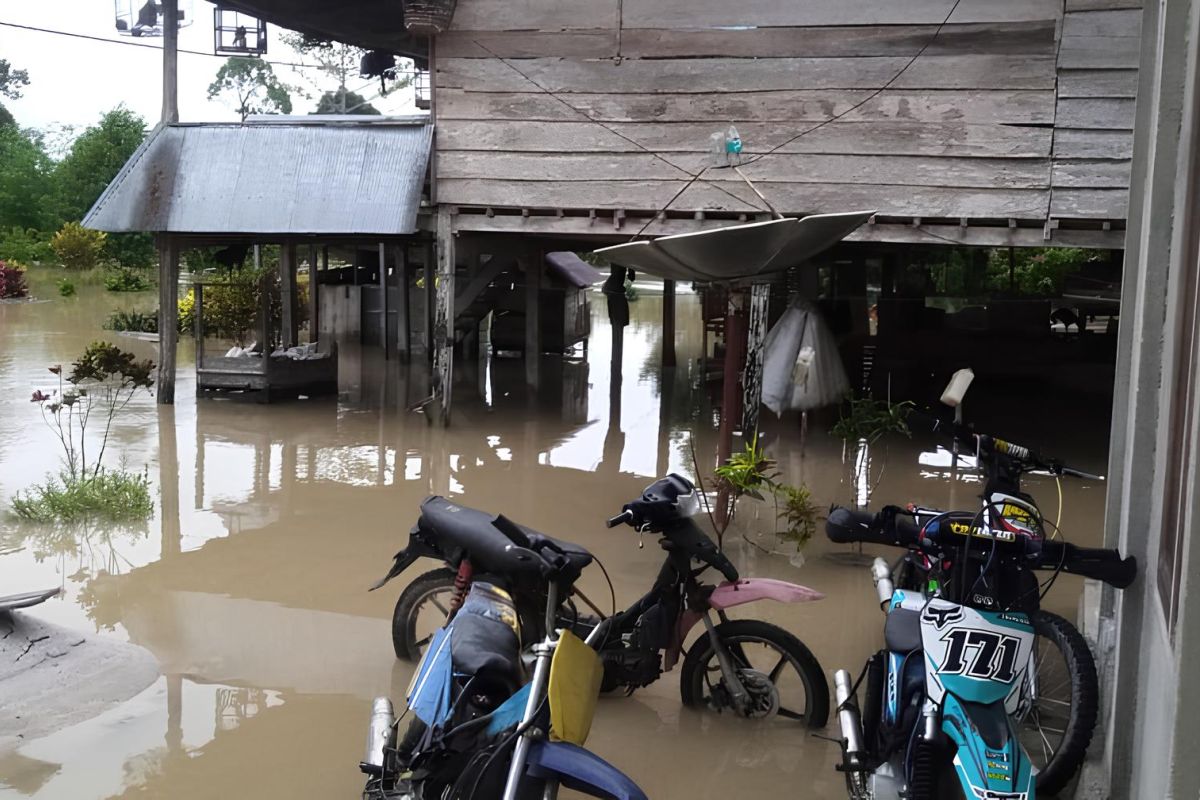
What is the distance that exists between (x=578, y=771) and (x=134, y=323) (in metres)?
21.0

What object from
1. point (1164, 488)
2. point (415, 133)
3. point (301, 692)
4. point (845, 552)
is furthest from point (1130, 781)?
point (415, 133)

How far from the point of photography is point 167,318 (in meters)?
13.5

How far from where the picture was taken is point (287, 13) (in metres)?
15.2

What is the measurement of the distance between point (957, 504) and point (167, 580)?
615cm

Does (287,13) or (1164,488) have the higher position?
(287,13)

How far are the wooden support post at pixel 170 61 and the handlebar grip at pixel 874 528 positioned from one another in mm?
11350

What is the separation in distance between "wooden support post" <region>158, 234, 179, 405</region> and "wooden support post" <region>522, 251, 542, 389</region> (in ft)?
15.0

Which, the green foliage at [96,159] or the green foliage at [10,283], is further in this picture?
the green foliage at [96,159]

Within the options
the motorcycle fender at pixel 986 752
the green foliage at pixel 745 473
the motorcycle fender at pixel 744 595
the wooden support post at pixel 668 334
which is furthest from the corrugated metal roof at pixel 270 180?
the motorcycle fender at pixel 986 752

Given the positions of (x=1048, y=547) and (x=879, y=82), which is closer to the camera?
(x=1048, y=547)

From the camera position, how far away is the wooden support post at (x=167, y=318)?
530 inches

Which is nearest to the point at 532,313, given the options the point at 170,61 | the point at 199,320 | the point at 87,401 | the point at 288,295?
the point at 199,320

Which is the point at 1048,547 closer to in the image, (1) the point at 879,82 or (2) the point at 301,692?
(2) the point at 301,692

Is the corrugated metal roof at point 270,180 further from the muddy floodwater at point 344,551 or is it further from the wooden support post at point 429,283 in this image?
the wooden support post at point 429,283
